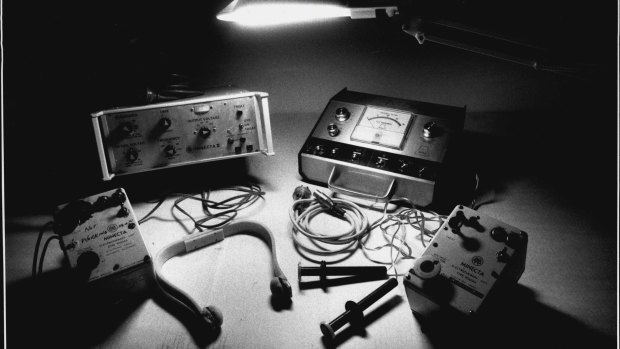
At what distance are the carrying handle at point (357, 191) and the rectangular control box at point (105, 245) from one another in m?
0.73

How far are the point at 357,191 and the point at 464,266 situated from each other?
25.3 inches

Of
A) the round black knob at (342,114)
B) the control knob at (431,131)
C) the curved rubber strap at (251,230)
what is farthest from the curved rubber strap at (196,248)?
the control knob at (431,131)

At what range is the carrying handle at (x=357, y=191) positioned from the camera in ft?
5.04

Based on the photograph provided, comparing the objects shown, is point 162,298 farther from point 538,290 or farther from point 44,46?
point 44,46

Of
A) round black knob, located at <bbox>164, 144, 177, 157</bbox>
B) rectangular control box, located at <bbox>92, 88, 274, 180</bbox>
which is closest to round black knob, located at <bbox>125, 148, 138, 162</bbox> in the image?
rectangular control box, located at <bbox>92, 88, 274, 180</bbox>

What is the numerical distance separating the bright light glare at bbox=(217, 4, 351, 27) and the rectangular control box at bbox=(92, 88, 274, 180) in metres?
0.30

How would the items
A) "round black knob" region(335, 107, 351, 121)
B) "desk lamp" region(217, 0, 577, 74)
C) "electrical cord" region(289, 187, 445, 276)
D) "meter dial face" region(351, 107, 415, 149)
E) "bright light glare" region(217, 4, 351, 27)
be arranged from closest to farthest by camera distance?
"desk lamp" region(217, 0, 577, 74)
"bright light glare" region(217, 4, 351, 27)
"electrical cord" region(289, 187, 445, 276)
"meter dial face" region(351, 107, 415, 149)
"round black knob" region(335, 107, 351, 121)

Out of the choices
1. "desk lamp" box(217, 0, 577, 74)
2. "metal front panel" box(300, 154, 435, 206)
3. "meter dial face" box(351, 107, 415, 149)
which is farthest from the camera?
"meter dial face" box(351, 107, 415, 149)

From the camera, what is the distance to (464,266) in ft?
3.48

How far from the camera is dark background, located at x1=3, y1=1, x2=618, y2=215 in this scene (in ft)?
4.93

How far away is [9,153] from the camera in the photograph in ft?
6.03

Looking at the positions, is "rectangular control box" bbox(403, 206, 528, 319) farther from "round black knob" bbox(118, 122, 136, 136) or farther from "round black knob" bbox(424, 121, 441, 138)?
"round black knob" bbox(118, 122, 136, 136)

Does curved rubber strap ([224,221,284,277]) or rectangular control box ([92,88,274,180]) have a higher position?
rectangular control box ([92,88,274,180])

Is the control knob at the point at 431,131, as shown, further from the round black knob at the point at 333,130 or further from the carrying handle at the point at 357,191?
the round black knob at the point at 333,130
